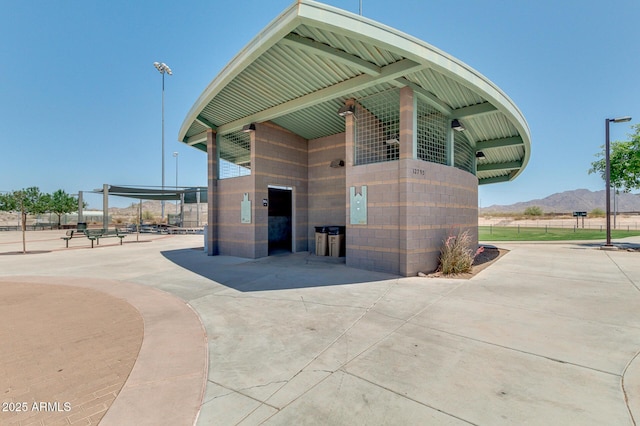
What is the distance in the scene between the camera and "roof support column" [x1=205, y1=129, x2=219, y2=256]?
40.8 feet

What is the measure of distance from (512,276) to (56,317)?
1070cm

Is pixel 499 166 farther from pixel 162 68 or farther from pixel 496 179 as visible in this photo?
pixel 162 68

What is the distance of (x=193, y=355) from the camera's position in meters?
3.36

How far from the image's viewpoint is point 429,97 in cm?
841

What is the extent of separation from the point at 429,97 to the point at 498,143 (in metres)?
6.63

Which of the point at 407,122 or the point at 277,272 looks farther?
the point at 277,272

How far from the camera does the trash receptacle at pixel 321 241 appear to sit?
1131 centimetres

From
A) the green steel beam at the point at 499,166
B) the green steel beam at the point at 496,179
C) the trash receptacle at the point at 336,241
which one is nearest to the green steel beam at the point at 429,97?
the trash receptacle at the point at 336,241

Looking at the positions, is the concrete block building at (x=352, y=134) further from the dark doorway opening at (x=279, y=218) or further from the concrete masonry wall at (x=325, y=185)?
the dark doorway opening at (x=279, y=218)

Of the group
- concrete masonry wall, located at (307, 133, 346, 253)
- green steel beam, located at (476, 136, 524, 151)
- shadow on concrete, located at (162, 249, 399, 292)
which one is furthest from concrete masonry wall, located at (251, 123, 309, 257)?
green steel beam, located at (476, 136, 524, 151)

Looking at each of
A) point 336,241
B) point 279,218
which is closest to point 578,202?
point 279,218

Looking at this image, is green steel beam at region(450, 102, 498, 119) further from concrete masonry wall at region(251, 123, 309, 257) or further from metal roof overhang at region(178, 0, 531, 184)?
concrete masonry wall at region(251, 123, 309, 257)

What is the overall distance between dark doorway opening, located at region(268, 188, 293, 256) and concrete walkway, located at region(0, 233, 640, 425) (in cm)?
725

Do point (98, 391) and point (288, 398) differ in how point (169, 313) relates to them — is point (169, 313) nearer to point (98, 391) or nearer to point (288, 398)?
point (98, 391)
